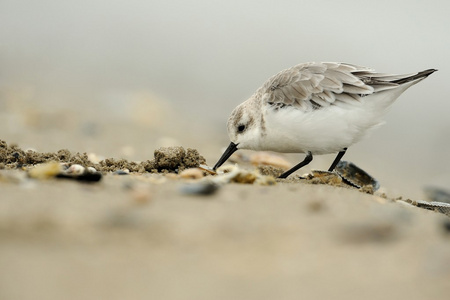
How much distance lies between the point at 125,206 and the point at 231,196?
24.2 inches

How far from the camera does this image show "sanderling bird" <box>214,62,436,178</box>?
4566 mm

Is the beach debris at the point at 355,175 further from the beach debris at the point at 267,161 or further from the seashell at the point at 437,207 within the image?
the beach debris at the point at 267,161

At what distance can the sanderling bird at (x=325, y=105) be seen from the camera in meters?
4.57

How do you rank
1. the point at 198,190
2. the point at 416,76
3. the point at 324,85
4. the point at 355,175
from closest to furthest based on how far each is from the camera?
the point at 198,190 → the point at 416,76 → the point at 324,85 → the point at 355,175

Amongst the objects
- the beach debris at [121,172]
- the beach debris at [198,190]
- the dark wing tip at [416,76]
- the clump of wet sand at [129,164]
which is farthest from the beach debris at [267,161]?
the beach debris at [198,190]

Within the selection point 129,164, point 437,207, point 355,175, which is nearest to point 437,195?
point 355,175

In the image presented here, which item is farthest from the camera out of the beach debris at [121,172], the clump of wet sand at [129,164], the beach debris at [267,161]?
the beach debris at [267,161]

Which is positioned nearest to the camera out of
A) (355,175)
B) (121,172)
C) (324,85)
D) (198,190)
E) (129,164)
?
(198,190)

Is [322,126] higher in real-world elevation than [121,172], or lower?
higher

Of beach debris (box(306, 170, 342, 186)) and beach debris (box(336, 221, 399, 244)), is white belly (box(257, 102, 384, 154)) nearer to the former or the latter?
beach debris (box(306, 170, 342, 186))

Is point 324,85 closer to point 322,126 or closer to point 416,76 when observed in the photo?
point 322,126

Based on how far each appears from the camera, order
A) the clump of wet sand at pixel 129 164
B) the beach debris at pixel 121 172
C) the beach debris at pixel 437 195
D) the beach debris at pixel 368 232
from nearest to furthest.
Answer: the beach debris at pixel 368 232
the beach debris at pixel 121 172
the clump of wet sand at pixel 129 164
the beach debris at pixel 437 195

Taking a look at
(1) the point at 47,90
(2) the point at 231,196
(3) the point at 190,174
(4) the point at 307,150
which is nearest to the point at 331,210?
(2) the point at 231,196

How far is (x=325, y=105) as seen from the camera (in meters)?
4.59
